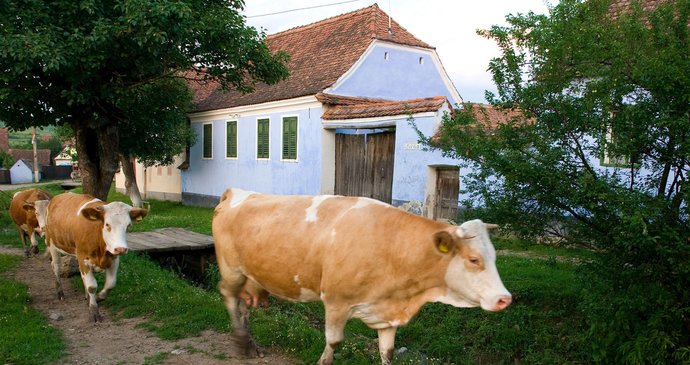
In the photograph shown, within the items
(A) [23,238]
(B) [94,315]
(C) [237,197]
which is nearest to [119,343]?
(B) [94,315]

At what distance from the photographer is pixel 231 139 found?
818 inches

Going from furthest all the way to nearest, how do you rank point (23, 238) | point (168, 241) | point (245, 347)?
point (23, 238) < point (168, 241) < point (245, 347)

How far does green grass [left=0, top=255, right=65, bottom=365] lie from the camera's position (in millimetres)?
5426

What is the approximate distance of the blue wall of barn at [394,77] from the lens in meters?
17.1

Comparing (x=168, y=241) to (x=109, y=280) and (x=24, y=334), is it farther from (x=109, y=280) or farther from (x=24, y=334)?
(x=24, y=334)

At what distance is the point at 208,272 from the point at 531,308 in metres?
5.78

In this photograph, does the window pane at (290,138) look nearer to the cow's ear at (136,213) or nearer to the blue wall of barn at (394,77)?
the blue wall of barn at (394,77)

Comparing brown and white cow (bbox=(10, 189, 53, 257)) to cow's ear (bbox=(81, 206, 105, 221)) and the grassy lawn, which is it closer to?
the grassy lawn

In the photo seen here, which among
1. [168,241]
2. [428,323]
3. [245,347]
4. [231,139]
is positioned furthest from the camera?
[231,139]

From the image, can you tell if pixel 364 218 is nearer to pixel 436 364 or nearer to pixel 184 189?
pixel 436 364

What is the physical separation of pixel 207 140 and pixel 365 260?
19059 mm

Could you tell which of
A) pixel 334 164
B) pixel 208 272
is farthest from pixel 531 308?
pixel 334 164

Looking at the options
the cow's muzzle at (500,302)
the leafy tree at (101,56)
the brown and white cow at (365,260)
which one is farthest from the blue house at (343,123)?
the cow's muzzle at (500,302)

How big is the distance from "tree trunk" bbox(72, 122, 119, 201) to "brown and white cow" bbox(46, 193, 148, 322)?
297cm
